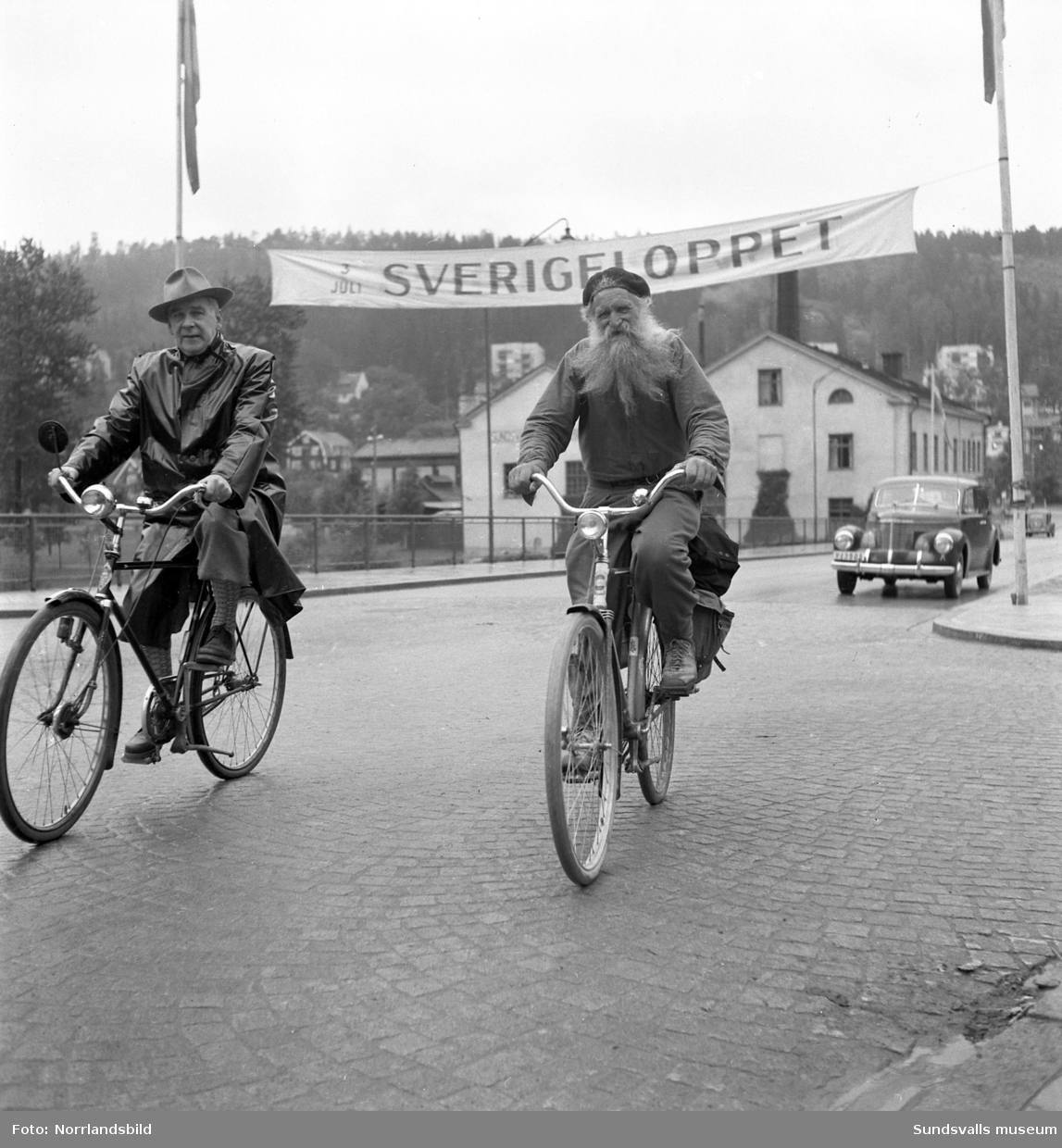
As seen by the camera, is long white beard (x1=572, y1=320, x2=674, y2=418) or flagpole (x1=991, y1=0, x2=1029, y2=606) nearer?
long white beard (x1=572, y1=320, x2=674, y2=418)

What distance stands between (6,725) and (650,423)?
7.99ft

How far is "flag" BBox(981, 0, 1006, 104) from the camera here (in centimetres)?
1486

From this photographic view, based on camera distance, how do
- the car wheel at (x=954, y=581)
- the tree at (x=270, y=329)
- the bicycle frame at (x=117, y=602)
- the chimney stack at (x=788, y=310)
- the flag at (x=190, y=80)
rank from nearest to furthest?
1. the bicycle frame at (x=117, y=602)
2. the flag at (x=190, y=80)
3. the car wheel at (x=954, y=581)
4. the tree at (x=270, y=329)
5. the chimney stack at (x=788, y=310)

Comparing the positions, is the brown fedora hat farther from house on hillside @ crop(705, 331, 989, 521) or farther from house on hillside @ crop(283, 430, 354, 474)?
house on hillside @ crop(283, 430, 354, 474)

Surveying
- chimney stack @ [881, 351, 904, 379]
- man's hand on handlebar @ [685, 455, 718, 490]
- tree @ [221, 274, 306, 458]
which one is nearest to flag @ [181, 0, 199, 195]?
man's hand on handlebar @ [685, 455, 718, 490]

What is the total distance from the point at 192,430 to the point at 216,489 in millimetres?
511

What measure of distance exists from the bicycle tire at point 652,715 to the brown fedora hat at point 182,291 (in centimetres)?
211

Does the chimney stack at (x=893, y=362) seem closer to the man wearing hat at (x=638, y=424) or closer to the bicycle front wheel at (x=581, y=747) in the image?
the man wearing hat at (x=638, y=424)

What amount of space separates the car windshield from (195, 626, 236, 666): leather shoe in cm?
1606

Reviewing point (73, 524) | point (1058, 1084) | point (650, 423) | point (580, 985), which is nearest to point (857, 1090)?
point (1058, 1084)

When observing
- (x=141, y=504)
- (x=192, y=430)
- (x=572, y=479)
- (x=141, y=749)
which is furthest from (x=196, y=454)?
(x=572, y=479)

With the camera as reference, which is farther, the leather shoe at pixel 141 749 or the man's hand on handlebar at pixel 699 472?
the leather shoe at pixel 141 749

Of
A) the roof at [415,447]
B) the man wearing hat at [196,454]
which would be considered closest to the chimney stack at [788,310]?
the roof at [415,447]

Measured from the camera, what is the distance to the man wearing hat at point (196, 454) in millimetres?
4992
